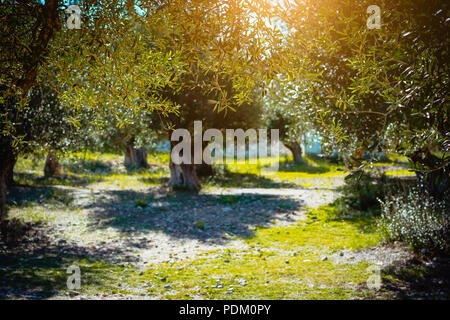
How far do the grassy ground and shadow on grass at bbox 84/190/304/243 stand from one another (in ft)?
0.16

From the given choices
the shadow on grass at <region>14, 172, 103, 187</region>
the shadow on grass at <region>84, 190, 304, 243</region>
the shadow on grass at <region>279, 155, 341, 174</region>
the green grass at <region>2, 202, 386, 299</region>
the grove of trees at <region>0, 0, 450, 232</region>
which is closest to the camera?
the grove of trees at <region>0, 0, 450, 232</region>

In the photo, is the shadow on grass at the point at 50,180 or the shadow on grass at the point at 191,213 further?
the shadow on grass at the point at 50,180

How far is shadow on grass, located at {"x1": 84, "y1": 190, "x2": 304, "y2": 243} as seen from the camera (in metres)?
14.4

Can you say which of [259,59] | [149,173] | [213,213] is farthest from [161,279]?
[149,173]

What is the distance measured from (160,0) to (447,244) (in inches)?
338

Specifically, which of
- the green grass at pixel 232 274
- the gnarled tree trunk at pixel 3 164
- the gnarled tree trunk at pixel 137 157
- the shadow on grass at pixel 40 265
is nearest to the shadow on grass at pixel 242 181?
the gnarled tree trunk at pixel 137 157

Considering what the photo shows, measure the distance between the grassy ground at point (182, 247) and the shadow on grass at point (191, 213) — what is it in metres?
0.05

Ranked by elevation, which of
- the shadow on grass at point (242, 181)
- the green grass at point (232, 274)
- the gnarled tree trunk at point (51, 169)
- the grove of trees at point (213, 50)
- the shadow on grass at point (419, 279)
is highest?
the grove of trees at point (213, 50)

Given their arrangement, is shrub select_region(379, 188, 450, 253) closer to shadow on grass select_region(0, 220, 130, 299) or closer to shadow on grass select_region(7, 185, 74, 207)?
shadow on grass select_region(0, 220, 130, 299)

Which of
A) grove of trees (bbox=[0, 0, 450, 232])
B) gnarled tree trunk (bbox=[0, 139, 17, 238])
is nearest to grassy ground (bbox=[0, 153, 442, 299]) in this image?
gnarled tree trunk (bbox=[0, 139, 17, 238])

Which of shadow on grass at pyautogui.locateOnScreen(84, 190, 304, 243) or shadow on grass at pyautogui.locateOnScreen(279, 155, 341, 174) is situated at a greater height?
shadow on grass at pyautogui.locateOnScreen(279, 155, 341, 174)

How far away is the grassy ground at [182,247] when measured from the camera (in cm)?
792

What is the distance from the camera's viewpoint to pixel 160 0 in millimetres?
5500

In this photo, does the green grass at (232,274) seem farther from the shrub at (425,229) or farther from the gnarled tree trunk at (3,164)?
the gnarled tree trunk at (3,164)
